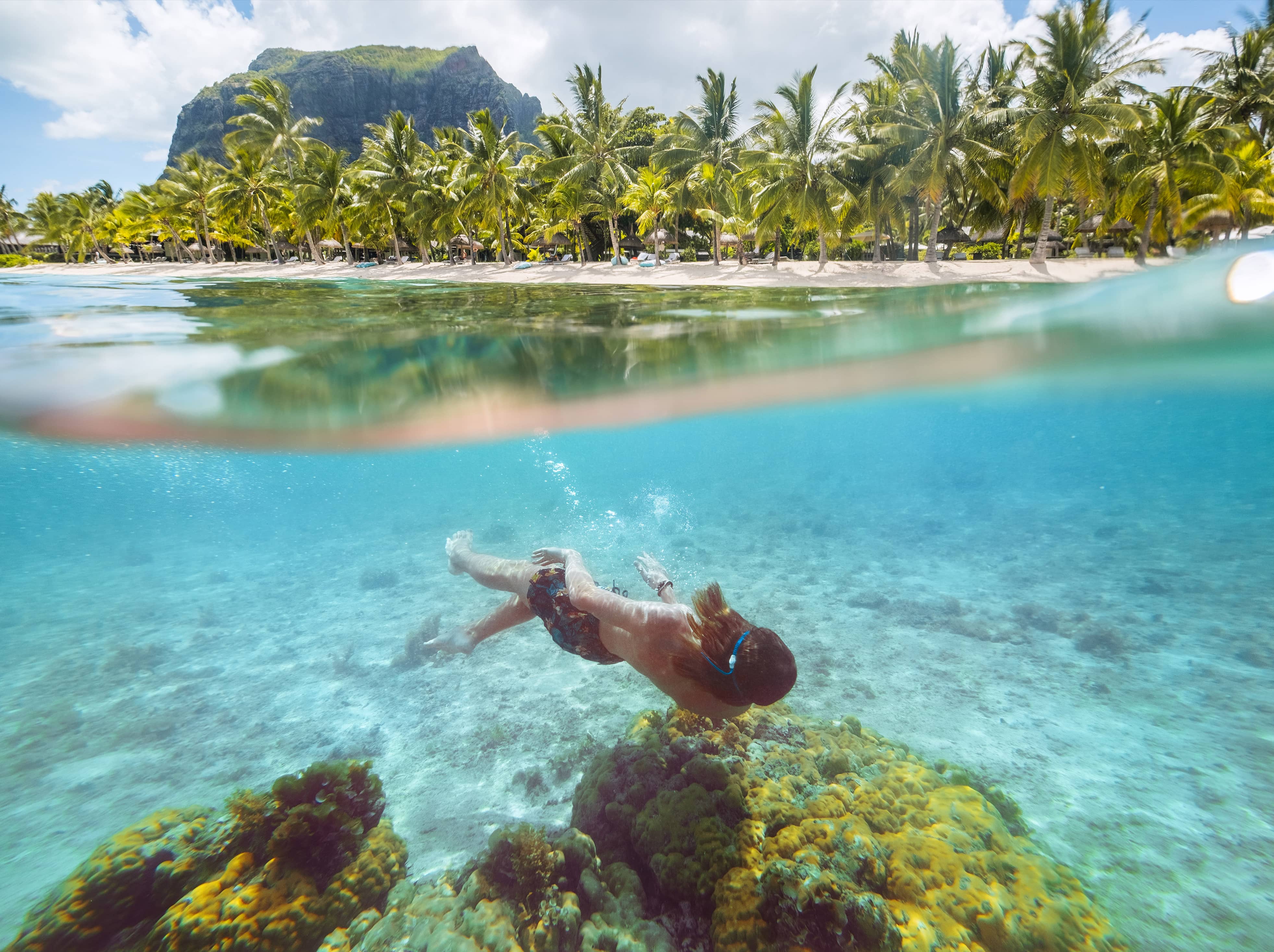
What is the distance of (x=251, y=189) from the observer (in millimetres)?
40594

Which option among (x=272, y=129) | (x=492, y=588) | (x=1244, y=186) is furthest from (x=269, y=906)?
(x=272, y=129)

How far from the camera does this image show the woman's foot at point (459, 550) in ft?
15.4

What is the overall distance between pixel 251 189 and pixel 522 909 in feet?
172

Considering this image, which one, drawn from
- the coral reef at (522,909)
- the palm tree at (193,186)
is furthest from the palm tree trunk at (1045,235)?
the palm tree at (193,186)

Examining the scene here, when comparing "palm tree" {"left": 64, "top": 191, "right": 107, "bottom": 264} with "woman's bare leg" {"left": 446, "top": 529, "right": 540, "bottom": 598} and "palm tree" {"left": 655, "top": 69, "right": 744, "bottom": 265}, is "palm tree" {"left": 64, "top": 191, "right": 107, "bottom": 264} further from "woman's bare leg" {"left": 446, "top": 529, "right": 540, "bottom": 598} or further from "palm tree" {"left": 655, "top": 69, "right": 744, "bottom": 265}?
"woman's bare leg" {"left": 446, "top": 529, "right": 540, "bottom": 598}

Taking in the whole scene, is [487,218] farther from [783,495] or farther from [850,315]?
[850,315]

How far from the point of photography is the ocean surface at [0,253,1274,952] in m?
4.68

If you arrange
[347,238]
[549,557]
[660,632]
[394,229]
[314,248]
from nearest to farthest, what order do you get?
1. [660,632]
2. [549,557]
3. [394,229]
4. [347,238]
5. [314,248]

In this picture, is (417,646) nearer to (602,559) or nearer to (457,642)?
(457,642)

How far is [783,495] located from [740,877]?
17705 millimetres

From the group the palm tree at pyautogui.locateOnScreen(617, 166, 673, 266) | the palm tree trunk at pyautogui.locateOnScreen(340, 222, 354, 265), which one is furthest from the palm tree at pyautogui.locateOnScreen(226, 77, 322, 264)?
the palm tree at pyautogui.locateOnScreen(617, 166, 673, 266)

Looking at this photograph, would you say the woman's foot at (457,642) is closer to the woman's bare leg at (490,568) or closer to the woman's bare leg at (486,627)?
the woman's bare leg at (486,627)

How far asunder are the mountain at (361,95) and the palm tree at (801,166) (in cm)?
12069

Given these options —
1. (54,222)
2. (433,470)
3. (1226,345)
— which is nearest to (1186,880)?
(1226,345)
